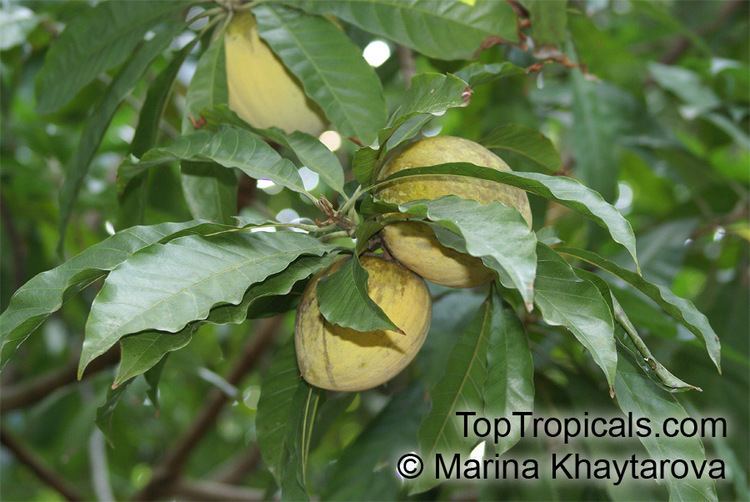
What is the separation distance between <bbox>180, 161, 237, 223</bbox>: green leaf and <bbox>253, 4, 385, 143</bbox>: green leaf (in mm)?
198

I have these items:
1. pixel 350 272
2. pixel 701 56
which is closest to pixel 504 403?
pixel 350 272

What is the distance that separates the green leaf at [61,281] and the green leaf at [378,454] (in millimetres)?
594

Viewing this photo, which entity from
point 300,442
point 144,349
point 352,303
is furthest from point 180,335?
point 300,442

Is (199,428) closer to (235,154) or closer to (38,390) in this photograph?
(38,390)

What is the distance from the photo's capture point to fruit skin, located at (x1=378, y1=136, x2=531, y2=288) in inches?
39.4

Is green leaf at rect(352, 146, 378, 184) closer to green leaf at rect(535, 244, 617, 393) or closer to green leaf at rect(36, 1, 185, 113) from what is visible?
green leaf at rect(535, 244, 617, 393)

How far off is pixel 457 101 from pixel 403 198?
6.0 inches

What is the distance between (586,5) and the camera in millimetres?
1958

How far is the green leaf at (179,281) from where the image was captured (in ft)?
2.69

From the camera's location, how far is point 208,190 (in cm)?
130

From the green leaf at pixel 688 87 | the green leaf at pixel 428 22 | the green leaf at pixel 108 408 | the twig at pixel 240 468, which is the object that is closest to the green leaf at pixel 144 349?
the green leaf at pixel 108 408

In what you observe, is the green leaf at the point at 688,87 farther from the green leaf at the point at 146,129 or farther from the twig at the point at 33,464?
the twig at the point at 33,464

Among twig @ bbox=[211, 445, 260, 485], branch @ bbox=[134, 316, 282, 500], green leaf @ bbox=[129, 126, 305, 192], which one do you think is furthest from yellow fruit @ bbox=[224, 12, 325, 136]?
twig @ bbox=[211, 445, 260, 485]

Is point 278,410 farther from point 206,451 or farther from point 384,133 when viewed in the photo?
point 206,451
